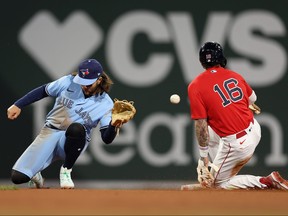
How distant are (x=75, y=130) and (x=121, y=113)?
47 cm

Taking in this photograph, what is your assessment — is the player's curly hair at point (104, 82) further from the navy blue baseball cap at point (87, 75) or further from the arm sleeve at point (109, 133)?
the arm sleeve at point (109, 133)

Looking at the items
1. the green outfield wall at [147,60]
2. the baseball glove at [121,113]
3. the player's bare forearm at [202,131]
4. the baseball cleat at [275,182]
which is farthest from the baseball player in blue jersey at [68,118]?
the green outfield wall at [147,60]

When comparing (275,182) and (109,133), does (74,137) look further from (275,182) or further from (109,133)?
(275,182)

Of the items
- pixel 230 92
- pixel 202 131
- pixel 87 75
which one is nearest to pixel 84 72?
pixel 87 75

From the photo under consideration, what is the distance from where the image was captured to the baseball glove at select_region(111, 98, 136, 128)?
808 centimetres

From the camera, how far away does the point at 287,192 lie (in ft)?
26.6

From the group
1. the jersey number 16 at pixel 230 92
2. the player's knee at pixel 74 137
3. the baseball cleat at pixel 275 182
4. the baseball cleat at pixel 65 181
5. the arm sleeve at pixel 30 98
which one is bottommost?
the baseball cleat at pixel 275 182

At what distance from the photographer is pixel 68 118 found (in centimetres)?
864

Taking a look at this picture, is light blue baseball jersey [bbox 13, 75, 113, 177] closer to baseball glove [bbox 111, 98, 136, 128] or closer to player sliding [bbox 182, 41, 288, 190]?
baseball glove [bbox 111, 98, 136, 128]

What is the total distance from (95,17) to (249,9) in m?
1.82

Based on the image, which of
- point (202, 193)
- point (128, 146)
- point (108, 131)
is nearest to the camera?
point (202, 193)

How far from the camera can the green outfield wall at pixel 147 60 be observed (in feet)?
34.9

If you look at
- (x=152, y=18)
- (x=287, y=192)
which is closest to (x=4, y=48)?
(x=152, y=18)

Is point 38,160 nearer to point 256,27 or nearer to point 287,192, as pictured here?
point 287,192
